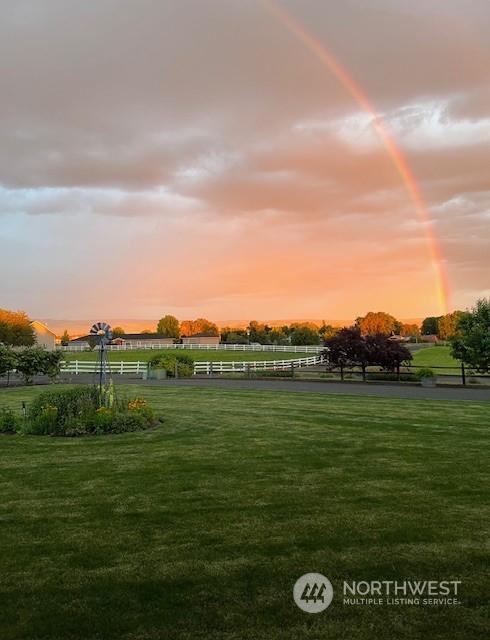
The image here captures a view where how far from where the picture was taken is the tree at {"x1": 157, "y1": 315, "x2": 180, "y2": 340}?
502ft

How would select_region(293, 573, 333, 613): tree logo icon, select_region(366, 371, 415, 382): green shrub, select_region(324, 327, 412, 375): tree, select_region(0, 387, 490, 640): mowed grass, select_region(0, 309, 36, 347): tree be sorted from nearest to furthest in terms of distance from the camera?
select_region(0, 387, 490, 640): mowed grass
select_region(293, 573, 333, 613): tree logo icon
select_region(366, 371, 415, 382): green shrub
select_region(324, 327, 412, 375): tree
select_region(0, 309, 36, 347): tree

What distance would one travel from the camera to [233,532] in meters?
5.71

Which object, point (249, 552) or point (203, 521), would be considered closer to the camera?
point (249, 552)

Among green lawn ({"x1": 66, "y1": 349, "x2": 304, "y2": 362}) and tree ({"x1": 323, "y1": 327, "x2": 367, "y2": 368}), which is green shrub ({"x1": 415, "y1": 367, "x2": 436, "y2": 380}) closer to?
tree ({"x1": 323, "y1": 327, "x2": 367, "y2": 368})

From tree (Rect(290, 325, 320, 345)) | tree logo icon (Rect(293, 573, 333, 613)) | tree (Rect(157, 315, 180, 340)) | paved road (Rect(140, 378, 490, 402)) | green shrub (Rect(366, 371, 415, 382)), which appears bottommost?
tree logo icon (Rect(293, 573, 333, 613))

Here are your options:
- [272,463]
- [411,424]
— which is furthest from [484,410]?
[272,463]

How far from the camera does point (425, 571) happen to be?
15.2 feet

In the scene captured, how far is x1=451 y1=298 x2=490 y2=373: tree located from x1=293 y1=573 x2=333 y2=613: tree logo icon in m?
22.0

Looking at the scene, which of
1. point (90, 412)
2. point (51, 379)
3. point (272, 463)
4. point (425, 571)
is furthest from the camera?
point (51, 379)

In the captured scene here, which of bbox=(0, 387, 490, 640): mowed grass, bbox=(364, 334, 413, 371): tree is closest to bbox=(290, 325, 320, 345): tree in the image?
bbox=(364, 334, 413, 371): tree

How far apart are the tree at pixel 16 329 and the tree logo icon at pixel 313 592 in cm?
7681

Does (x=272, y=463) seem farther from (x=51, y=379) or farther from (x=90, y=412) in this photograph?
(x=51, y=379)

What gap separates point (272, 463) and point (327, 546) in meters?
3.80

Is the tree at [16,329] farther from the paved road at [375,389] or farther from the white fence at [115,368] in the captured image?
the paved road at [375,389]
